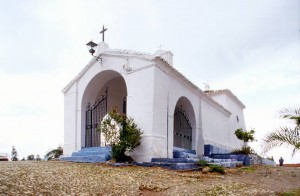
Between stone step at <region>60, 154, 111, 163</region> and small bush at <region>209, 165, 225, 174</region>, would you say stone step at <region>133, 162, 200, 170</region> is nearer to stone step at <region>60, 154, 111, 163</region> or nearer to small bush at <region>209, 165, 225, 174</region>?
small bush at <region>209, 165, 225, 174</region>

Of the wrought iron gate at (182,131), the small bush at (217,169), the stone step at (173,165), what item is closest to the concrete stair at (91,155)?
the stone step at (173,165)

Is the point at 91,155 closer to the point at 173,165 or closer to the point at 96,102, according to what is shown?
the point at 173,165

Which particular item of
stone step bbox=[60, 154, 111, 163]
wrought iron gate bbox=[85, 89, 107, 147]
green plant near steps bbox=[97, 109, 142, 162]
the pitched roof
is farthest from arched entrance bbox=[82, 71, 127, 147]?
green plant near steps bbox=[97, 109, 142, 162]

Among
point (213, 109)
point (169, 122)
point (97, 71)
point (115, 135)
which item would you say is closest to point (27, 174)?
point (115, 135)

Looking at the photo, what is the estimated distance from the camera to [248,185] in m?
10.0

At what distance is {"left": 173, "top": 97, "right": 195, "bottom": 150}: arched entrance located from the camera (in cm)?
1898

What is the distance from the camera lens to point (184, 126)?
64.2ft

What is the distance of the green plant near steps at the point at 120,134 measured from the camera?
44.5 feet

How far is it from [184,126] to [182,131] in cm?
33

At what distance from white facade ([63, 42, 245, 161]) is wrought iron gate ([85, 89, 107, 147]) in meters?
0.23

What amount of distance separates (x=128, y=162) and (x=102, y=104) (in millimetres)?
6707

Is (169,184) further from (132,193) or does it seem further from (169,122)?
(169,122)

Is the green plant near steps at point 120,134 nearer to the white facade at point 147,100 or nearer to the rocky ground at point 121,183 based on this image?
the white facade at point 147,100

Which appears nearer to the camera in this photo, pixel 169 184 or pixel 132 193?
pixel 132 193
